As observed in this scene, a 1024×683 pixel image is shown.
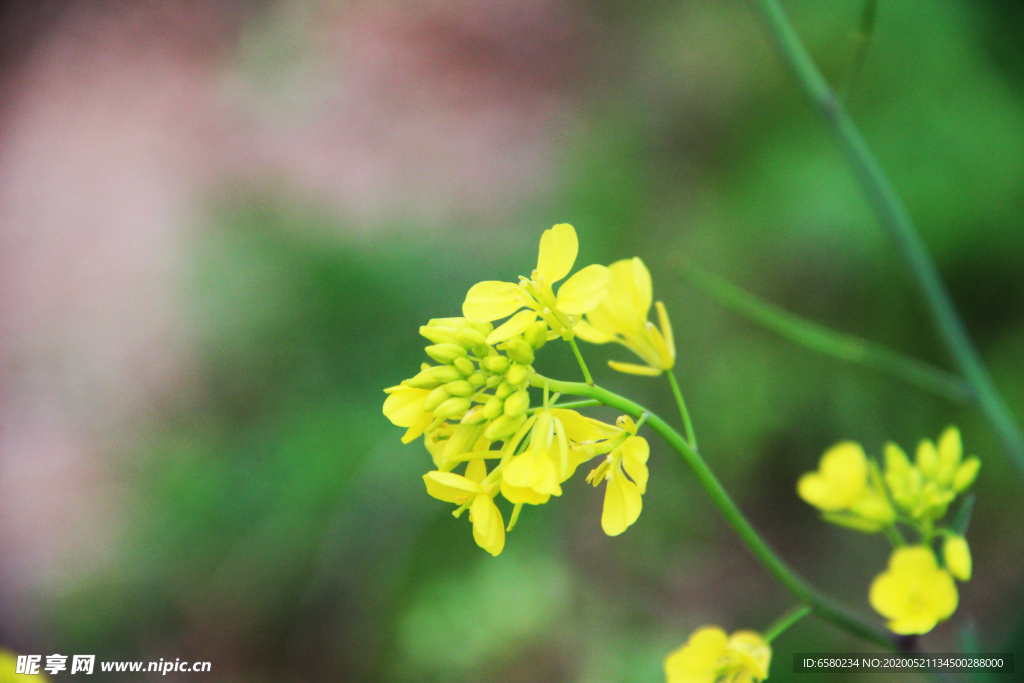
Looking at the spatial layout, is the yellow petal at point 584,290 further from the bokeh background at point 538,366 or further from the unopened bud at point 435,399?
the bokeh background at point 538,366

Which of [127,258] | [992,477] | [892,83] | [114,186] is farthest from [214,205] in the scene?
[992,477]

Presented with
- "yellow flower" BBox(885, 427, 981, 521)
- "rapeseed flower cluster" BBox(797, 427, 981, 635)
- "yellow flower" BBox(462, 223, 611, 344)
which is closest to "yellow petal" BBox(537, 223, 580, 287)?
"yellow flower" BBox(462, 223, 611, 344)

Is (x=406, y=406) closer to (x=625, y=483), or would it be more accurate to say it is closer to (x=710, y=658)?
(x=625, y=483)

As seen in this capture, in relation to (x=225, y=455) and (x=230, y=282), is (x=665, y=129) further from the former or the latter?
(x=225, y=455)

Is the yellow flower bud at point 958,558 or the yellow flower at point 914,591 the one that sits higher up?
the yellow flower bud at point 958,558

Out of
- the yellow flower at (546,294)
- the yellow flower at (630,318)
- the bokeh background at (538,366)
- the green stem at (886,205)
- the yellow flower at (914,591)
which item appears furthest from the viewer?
the bokeh background at (538,366)

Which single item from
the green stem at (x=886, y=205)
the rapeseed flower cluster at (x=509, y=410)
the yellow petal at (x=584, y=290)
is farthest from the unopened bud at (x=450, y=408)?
the green stem at (x=886, y=205)

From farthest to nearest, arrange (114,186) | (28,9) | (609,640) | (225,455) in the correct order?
(28,9), (114,186), (225,455), (609,640)
